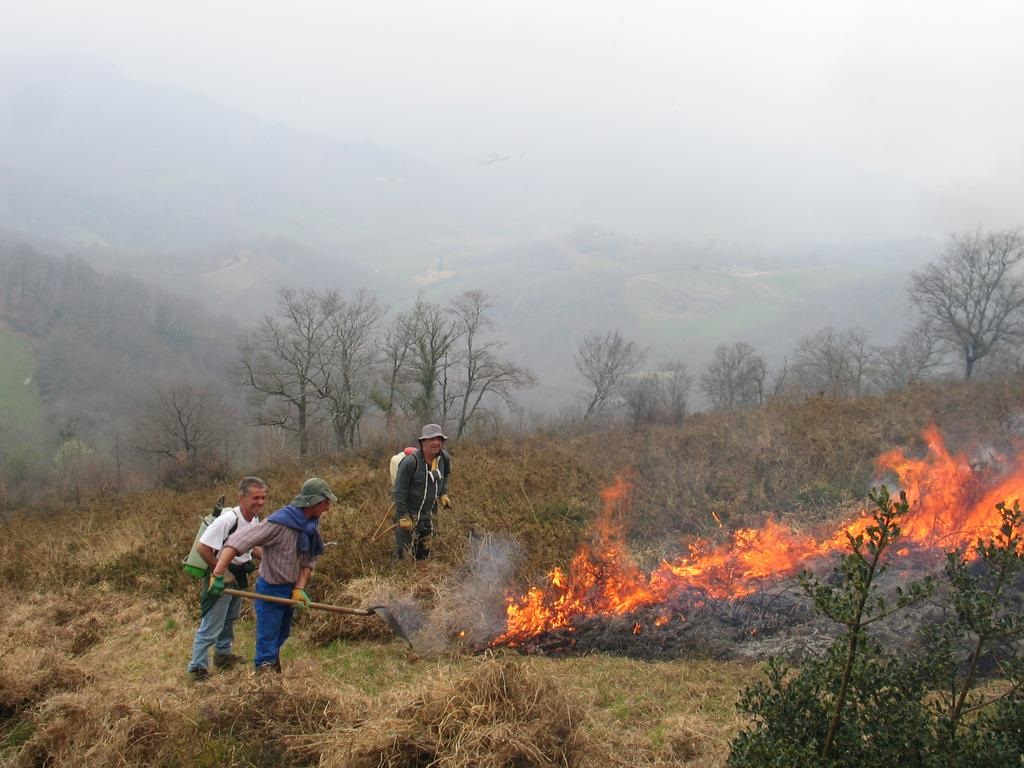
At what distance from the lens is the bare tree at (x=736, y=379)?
5230cm

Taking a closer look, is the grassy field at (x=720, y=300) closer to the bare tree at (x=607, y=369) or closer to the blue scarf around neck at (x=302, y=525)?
the bare tree at (x=607, y=369)

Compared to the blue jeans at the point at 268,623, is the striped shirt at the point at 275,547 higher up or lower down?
higher up

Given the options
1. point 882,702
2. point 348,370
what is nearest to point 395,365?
point 348,370

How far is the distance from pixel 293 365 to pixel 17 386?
43813mm

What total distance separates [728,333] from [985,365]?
9923 cm

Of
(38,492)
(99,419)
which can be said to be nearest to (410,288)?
(99,419)

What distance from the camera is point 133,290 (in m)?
93.9

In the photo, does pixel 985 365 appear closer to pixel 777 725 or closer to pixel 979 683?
pixel 979 683

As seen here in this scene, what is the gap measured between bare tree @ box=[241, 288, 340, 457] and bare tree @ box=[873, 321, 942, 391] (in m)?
40.5

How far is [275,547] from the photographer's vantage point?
18.7 ft

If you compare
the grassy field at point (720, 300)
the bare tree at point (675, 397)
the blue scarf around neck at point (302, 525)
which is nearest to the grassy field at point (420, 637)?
the blue scarf around neck at point (302, 525)

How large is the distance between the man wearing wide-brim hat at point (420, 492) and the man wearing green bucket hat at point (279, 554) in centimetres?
209

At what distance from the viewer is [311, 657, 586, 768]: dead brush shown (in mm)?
4023

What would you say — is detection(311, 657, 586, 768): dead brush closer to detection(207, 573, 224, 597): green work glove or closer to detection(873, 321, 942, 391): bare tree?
detection(207, 573, 224, 597): green work glove
